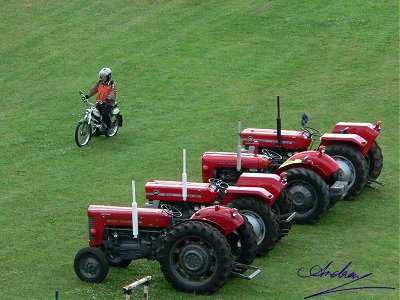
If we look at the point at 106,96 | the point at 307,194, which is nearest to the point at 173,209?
the point at 307,194

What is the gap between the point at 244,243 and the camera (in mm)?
17250

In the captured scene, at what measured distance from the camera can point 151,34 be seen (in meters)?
38.1

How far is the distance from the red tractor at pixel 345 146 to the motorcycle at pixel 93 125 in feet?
18.6

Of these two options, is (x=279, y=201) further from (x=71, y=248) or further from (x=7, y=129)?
(x=7, y=129)

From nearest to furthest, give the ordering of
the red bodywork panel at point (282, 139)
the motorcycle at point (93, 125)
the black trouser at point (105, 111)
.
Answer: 1. the red bodywork panel at point (282, 139)
2. the motorcycle at point (93, 125)
3. the black trouser at point (105, 111)

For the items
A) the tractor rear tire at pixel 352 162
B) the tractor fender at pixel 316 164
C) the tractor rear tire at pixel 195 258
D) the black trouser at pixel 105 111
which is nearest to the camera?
the tractor rear tire at pixel 195 258

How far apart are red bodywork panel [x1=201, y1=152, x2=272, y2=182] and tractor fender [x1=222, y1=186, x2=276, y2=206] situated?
8.55 ft

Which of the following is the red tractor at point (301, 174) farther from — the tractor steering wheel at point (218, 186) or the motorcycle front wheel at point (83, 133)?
the motorcycle front wheel at point (83, 133)

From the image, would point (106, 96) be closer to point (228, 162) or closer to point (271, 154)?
point (271, 154)

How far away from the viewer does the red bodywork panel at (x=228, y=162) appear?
2130 cm

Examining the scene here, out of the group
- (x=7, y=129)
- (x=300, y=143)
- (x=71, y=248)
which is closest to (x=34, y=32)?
(x=7, y=129)

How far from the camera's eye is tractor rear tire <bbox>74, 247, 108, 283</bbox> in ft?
56.2

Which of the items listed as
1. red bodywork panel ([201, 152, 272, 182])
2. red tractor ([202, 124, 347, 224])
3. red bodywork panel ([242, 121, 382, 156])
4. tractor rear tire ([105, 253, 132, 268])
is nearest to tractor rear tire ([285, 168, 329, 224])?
red tractor ([202, 124, 347, 224])

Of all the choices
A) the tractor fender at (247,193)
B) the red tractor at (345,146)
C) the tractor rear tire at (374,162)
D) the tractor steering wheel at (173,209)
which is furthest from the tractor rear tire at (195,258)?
the tractor rear tire at (374,162)
